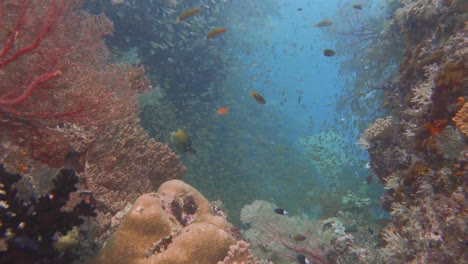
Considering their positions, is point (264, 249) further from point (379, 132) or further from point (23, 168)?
point (23, 168)

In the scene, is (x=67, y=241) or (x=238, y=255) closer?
(x=67, y=241)

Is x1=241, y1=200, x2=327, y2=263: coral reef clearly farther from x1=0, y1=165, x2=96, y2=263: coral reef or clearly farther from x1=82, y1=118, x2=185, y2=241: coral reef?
x1=0, y1=165, x2=96, y2=263: coral reef

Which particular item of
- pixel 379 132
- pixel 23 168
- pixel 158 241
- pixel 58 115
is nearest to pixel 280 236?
pixel 379 132

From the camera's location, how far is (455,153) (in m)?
3.98

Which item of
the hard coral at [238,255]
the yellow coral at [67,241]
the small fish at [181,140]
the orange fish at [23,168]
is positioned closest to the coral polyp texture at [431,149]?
the hard coral at [238,255]

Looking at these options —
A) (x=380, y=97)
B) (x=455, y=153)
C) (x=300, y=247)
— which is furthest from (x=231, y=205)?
(x=455, y=153)

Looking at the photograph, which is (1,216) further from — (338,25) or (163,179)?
(338,25)

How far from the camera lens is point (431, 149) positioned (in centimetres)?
434

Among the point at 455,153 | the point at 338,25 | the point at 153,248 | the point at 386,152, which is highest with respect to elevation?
the point at 338,25

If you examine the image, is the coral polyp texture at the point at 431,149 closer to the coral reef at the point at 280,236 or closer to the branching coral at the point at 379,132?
the branching coral at the point at 379,132

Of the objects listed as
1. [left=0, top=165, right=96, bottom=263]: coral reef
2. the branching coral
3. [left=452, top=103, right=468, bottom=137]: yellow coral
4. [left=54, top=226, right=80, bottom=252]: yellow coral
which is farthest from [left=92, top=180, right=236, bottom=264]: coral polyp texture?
the branching coral

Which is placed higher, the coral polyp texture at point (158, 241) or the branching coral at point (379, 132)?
the branching coral at point (379, 132)

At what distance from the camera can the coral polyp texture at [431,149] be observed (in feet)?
11.6

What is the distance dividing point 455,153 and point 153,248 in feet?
13.0
